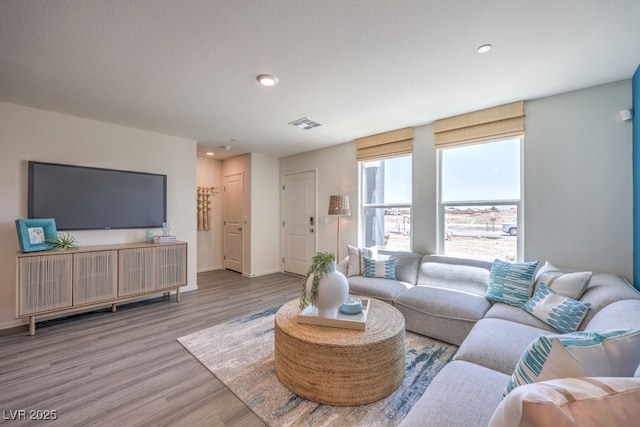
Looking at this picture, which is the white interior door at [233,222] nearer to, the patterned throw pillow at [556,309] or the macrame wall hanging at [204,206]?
the macrame wall hanging at [204,206]

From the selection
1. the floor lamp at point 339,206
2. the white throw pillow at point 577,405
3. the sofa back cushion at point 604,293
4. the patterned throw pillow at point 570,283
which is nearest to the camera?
the white throw pillow at point 577,405

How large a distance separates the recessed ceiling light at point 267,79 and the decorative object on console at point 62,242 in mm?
2834

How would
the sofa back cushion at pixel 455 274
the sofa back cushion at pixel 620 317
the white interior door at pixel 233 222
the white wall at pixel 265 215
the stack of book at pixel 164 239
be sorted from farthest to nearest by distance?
1. the white interior door at pixel 233 222
2. the white wall at pixel 265 215
3. the stack of book at pixel 164 239
4. the sofa back cushion at pixel 455 274
5. the sofa back cushion at pixel 620 317

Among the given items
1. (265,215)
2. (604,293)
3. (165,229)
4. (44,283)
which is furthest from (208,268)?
(604,293)

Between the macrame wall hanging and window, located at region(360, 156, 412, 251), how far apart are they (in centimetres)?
328

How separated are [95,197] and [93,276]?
39.8 inches

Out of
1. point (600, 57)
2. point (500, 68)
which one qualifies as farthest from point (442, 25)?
point (600, 57)

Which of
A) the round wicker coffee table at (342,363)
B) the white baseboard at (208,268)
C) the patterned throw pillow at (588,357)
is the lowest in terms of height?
the white baseboard at (208,268)

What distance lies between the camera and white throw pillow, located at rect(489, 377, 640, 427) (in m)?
0.60

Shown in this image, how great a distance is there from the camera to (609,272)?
2.42m

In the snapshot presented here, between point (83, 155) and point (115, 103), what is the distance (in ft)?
3.30

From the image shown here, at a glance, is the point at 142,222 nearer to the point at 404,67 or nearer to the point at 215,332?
the point at 215,332

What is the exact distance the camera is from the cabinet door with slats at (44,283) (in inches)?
103

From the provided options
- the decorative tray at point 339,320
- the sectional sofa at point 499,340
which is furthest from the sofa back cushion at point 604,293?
the decorative tray at point 339,320
